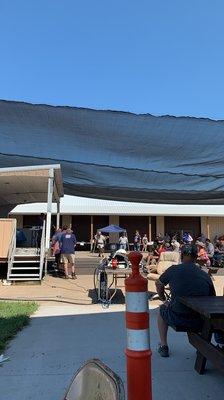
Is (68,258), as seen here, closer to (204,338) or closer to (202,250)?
(202,250)

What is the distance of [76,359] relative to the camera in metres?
5.69

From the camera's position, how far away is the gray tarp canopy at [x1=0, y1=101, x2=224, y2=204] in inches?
167

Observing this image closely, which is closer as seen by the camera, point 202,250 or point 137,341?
point 137,341

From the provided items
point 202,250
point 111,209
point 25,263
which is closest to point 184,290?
point 25,263

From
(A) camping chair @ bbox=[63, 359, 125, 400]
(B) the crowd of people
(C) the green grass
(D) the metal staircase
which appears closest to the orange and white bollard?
(A) camping chair @ bbox=[63, 359, 125, 400]

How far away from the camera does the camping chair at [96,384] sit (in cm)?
180

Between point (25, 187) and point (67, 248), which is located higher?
point (25, 187)

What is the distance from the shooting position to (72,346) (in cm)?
639

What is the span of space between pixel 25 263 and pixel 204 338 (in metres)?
11.9

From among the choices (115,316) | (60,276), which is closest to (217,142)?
(115,316)

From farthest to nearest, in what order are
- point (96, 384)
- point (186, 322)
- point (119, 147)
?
1. point (186, 322)
2. point (119, 147)
3. point (96, 384)

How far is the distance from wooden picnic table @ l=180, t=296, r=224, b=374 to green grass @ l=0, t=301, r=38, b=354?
8.69 ft

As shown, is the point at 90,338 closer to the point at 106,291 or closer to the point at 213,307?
the point at 213,307

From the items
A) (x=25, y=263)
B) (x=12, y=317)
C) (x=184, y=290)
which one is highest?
(x=25, y=263)
